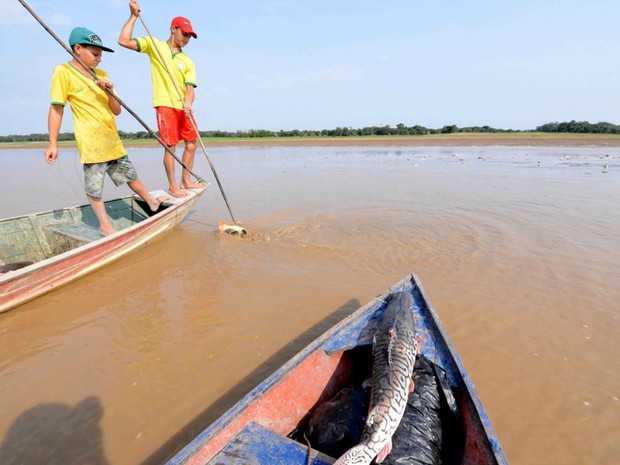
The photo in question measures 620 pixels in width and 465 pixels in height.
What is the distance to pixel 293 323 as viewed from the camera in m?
3.64

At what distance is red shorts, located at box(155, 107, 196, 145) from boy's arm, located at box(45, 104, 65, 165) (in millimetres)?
1760

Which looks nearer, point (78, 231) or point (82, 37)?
point (82, 37)

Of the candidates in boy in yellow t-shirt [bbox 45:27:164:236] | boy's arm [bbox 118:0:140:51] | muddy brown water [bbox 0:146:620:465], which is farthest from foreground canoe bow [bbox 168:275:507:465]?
boy's arm [bbox 118:0:140:51]

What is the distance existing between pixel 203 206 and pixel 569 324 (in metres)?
8.14

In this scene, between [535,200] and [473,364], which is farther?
[535,200]

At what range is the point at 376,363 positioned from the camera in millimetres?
2232

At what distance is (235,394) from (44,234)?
453 cm

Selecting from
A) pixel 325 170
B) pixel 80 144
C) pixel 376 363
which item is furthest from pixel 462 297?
pixel 325 170

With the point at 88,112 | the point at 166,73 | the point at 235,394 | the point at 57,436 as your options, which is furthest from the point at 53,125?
the point at 235,394

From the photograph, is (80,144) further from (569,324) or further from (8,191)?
(8,191)

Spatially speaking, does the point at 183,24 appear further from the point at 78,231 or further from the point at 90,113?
the point at 78,231

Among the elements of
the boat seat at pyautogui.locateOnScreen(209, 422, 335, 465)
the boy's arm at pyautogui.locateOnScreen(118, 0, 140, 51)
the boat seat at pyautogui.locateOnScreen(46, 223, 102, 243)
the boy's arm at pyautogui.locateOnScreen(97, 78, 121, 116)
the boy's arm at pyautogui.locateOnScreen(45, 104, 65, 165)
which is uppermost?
the boy's arm at pyautogui.locateOnScreen(118, 0, 140, 51)

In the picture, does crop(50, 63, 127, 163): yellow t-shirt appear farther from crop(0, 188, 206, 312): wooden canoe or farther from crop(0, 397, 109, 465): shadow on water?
crop(0, 397, 109, 465): shadow on water

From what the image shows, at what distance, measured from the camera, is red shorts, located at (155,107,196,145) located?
5805 mm
